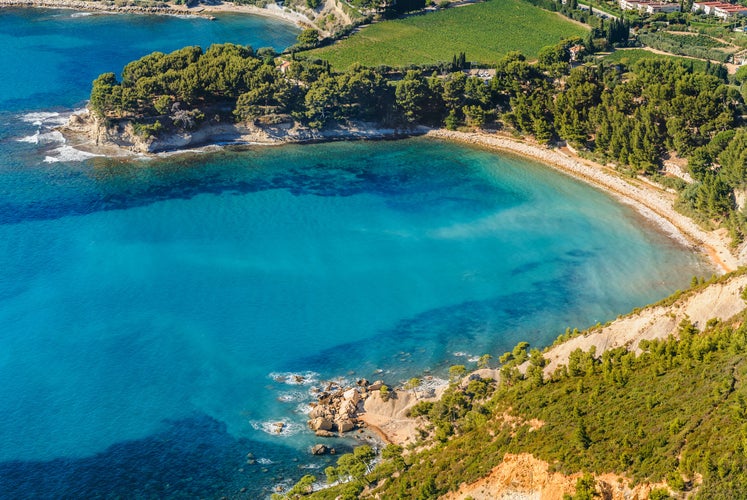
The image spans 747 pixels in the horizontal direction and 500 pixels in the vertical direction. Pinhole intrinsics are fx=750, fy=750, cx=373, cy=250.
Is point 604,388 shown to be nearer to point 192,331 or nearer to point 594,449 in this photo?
point 594,449

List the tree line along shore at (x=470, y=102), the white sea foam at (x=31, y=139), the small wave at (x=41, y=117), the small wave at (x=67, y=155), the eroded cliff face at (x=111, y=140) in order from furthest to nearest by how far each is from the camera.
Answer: the small wave at (x=41, y=117) < the white sea foam at (x=31, y=139) < the eroded cliff face at (x=111, y=140) < the small wave at (x=67, y=155) < the tree line along shore at (x=470, y=102)

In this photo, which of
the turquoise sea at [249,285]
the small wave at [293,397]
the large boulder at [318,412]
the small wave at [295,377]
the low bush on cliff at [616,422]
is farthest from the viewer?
the small wave at [295,377]

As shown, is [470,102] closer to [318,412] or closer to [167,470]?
[318,412]

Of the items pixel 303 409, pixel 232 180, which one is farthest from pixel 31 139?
pixel 303 409

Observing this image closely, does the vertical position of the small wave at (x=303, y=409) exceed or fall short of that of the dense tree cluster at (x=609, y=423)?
it falls short

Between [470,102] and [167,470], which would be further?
[470,102]

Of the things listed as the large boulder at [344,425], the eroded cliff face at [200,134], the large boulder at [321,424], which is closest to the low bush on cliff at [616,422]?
the large boulder at [344,425]

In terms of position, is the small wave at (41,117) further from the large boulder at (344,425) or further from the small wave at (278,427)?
the large boulder at (344,425)
